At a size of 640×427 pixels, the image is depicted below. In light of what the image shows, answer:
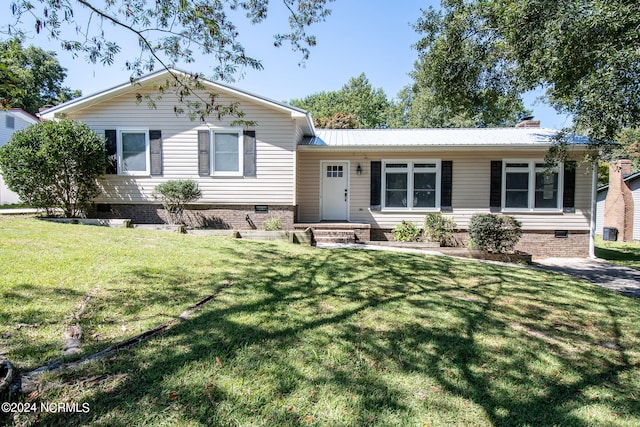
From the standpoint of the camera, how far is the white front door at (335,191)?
466 inches

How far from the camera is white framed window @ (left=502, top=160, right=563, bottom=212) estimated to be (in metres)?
11.0

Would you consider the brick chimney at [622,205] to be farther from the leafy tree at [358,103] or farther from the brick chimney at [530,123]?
the leafy tree at [358,103]

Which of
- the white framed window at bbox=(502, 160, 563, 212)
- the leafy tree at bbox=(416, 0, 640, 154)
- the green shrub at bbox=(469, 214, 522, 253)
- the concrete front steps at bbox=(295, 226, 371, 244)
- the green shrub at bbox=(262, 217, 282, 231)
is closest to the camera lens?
the leafy tree at bbox=(416, 0, 640, 154)

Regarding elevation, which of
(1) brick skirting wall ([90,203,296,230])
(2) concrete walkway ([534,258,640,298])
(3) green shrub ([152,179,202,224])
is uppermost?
(3) green shrub ([152,179,202,224])

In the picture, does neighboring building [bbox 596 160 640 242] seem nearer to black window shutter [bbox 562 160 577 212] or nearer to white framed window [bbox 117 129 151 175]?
black window shutter [bbox 562 160 577 212]

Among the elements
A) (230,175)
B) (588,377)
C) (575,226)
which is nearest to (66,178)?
(230,175)

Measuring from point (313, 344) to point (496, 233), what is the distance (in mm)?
8242

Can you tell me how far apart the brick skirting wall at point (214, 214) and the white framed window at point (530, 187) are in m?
7.36

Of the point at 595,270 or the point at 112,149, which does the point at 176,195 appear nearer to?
the point at 112,149

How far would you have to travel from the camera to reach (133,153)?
10750mm

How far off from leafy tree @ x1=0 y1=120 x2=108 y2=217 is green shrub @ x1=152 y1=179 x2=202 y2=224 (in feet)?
6.46

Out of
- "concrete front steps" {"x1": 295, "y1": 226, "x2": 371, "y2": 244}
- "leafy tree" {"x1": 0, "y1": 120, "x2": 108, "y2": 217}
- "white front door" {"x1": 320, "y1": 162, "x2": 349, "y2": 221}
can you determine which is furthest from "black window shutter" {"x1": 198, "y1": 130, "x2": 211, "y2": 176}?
"white front door" {"x1": 320, "y1": 162, "x2": 349, "y2": 221}

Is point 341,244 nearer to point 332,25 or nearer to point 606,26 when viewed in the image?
point 332,25

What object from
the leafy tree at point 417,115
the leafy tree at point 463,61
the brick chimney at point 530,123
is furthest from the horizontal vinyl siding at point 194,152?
the leafy tree at point 417,115
